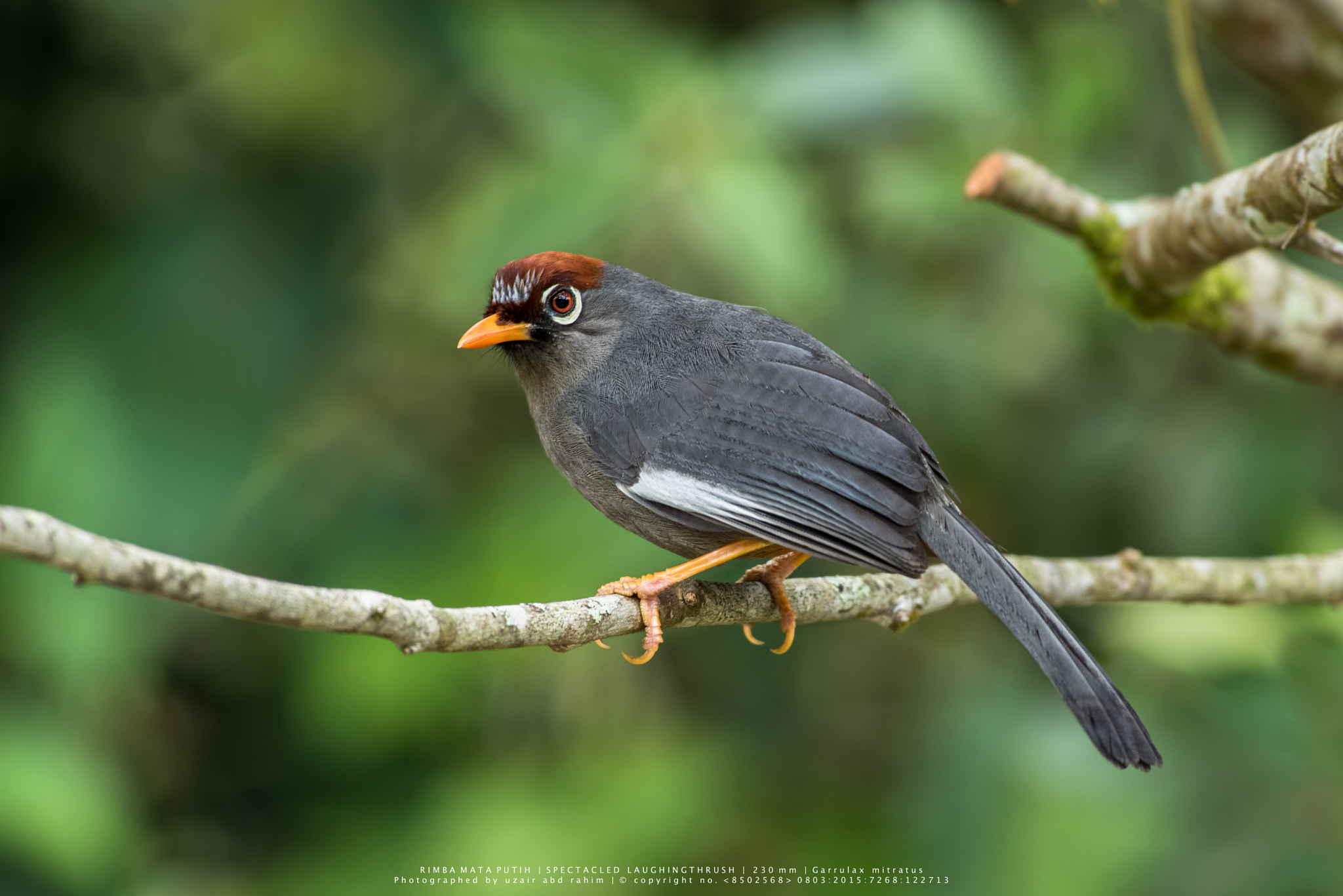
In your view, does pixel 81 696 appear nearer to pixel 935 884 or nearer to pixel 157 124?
pixel 157 124

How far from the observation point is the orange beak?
3.17 metres

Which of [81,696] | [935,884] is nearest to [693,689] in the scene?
[935,884]

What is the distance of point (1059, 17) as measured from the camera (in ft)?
17.0

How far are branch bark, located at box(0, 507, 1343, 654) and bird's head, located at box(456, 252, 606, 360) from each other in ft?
2.57

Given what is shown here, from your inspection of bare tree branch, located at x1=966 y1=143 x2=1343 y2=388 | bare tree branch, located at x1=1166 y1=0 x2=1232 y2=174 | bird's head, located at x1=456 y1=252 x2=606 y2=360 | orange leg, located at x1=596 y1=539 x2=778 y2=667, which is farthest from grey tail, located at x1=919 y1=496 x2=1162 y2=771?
bare tree branch, located at x1=1166 y1=0 x2=1232 y2=174

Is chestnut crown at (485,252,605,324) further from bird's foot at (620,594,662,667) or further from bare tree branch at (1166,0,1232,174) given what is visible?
bare tree branch at (1166,0,1232,174)

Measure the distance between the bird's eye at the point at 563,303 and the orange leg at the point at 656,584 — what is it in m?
0.71

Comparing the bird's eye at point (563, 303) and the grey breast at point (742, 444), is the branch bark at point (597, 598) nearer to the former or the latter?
the grey breast at point (742, 444)

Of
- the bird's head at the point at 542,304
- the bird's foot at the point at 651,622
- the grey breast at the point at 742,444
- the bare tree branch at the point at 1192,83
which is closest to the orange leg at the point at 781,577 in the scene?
the grey breast at the point at 742,444

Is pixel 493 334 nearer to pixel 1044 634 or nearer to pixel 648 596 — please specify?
pixel 648 596

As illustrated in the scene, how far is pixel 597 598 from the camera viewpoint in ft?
8.57

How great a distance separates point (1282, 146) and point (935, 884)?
9.77 ft

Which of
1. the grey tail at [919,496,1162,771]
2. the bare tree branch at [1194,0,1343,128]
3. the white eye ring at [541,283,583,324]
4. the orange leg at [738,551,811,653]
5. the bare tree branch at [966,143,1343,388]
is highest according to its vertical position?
the bare tree branch at [1194,0,1343,128]

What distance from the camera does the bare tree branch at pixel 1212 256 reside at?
8.84ft
